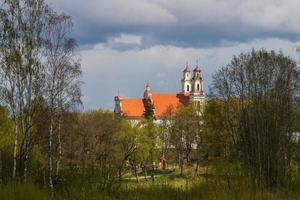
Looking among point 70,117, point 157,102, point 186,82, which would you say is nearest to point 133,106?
point 157,102

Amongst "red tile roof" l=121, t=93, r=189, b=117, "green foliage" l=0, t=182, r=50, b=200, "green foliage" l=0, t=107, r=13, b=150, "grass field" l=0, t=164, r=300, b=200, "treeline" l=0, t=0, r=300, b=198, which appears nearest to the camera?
"green foliage" l=0, t=182, r=50, b=200

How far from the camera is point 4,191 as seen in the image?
12633 millimetres

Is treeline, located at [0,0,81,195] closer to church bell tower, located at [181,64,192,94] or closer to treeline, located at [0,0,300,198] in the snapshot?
treeline, located at [0,0,300,198]

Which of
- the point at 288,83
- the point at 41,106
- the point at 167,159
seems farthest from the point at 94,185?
the point at 167,159

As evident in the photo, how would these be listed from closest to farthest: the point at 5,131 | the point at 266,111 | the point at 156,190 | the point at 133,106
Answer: the point at 156,190 → the point at 266,111 → the point at 5,131 → the point at 133,106

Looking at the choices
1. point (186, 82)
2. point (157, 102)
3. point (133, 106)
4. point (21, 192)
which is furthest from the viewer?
point (186, 82)

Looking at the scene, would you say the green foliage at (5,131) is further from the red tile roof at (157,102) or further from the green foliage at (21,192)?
the red tile roof at (157,102)

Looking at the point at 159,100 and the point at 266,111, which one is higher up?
the point at 159,100

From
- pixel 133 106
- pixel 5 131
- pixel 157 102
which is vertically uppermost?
pixel 157 102

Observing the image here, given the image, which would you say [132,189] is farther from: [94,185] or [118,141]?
[118,141]

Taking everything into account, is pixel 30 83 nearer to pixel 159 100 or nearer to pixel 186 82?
pixel 159 100

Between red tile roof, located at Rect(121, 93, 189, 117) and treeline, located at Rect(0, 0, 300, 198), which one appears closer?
treeline, located at Rect(0, 0, 300, 198)

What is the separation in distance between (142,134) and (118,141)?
7.50 meters

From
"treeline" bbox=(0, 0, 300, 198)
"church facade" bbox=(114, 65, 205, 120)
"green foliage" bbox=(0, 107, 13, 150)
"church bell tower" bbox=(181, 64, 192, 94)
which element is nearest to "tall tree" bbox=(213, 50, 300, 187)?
"treeline" bbox=(0, 0, 300, 198)
